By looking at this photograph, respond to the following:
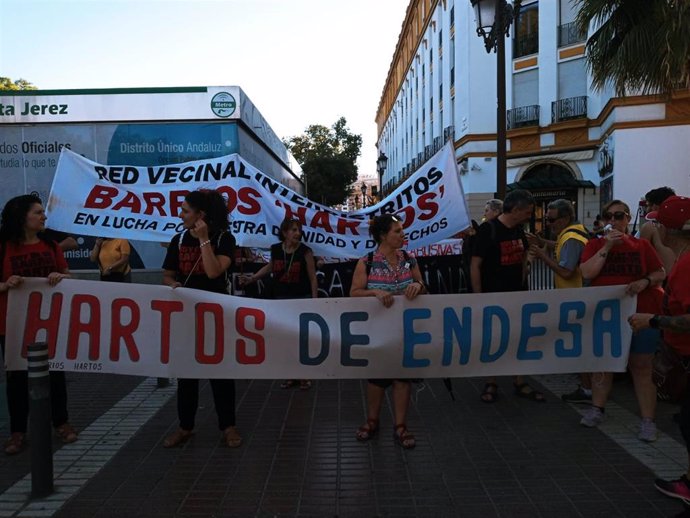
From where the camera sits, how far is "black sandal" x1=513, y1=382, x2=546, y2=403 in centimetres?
586

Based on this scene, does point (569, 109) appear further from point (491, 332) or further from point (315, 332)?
point (315, 332)

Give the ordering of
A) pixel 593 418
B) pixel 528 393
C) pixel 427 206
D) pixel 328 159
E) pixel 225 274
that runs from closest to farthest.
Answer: pixel 225 274 < pixel 593 418 < pixel 528 393 < pixel 427 206 < pixel 328 159

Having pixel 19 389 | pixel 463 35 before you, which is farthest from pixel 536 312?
pixel 463 35

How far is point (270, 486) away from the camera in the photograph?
409 centimetres

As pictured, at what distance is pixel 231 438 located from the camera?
189 inches

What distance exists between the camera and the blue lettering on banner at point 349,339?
15.4ft

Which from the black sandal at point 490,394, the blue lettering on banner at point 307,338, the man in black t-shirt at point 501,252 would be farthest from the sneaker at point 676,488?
the blue lettering on banner at point 307,338

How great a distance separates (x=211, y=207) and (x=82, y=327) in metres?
1.40

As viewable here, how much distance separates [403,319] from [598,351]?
1.55 m

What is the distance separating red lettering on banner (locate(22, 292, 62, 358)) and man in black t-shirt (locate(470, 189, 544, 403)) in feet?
11.6

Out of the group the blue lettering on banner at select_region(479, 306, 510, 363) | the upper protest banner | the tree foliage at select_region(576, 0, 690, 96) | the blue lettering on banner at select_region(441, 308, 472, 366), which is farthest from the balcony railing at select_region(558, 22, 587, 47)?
the blue lettering on banner at select_region(441, 308, 472, 366)

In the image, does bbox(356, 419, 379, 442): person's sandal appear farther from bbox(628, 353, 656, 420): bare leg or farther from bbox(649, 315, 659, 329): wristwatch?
bbox(649, 315, 659, 329): wristwatch

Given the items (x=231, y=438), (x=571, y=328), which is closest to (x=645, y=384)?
(x=571, y=328)

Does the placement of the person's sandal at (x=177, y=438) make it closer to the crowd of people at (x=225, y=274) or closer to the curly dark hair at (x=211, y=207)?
the crowd of people at (x=225, y=274)
